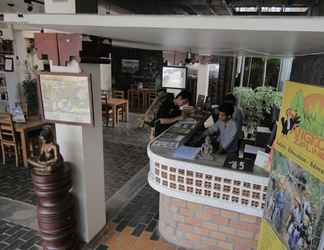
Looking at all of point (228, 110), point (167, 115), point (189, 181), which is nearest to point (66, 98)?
point (189, 181)

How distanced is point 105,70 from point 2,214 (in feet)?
28.1

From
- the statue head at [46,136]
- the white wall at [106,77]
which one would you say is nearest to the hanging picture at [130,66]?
the white wall at [106,77]

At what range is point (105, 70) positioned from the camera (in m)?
10.8

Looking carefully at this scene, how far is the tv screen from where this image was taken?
9133 mm

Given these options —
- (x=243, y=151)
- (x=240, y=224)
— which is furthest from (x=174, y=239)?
(x=243, y=151)

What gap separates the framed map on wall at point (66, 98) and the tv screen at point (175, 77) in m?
7.22

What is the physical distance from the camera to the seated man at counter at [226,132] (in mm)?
Result: 2670

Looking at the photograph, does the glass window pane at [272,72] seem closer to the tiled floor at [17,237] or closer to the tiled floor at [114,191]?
the tiled floor at [114,191]

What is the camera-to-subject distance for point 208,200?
2291 mm

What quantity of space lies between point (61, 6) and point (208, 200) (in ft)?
6.85

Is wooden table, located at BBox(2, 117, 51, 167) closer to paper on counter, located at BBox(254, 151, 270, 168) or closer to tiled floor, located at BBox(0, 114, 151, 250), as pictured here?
tiled floor, located at BBox(0, 114, 151, 250)

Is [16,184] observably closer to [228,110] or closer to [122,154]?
[122,154]

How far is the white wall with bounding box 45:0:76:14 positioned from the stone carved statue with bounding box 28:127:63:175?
105cm

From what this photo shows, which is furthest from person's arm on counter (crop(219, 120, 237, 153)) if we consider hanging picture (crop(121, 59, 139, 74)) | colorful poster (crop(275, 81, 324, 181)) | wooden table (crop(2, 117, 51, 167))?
hanging picture (crop(121, 59, 139, 74))
